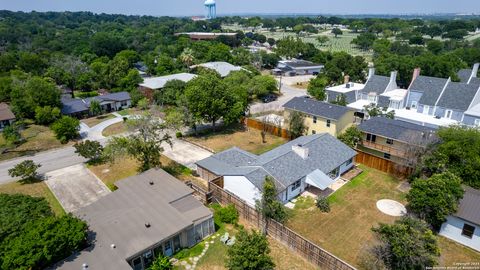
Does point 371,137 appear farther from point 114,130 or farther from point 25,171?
point 25,171

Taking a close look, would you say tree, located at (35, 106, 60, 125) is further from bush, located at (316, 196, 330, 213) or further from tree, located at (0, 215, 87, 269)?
bush, located at (316, 196, 330, 213)

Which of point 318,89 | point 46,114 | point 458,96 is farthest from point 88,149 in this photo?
point 458,96

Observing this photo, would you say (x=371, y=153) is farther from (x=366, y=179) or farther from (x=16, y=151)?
(x=16, y=151)

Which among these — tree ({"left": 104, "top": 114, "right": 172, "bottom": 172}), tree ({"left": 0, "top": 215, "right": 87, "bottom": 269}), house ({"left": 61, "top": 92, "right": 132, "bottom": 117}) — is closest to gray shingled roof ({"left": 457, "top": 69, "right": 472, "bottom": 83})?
tree ({"left": 104, "top": 114, "right": 172, "bottom": 172})

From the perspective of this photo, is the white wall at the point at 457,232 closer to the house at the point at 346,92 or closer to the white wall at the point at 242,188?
the white wall at the point at 242,188

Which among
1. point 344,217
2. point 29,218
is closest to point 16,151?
point 29,218

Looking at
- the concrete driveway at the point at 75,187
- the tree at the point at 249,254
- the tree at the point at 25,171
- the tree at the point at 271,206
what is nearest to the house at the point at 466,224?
the tree at the point at 271,206
